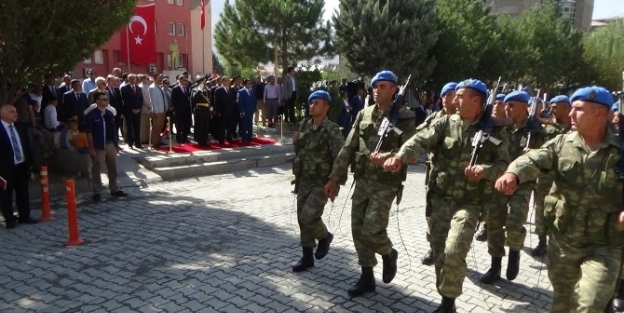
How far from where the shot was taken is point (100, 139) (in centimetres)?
928

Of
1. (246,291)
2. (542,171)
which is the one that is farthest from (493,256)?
(246,291)

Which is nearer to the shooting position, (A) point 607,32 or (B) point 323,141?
(B) point 323,141

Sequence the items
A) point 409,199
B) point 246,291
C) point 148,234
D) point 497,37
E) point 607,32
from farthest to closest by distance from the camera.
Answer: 1. point 607,32
2. point 497,37
3. point 409,199
4. point 148,234
5. point 246,291

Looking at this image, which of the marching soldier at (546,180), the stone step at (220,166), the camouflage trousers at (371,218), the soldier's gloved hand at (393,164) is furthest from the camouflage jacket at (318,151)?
the stone step at (220,166)

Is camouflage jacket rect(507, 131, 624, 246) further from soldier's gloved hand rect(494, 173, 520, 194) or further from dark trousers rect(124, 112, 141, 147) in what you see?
dark trousers rect(124, 112, 141, 147)

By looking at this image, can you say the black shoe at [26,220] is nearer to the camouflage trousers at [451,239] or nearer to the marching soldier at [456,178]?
the marching soldier at [456,178]

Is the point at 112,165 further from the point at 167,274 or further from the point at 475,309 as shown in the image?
the point at 475,309

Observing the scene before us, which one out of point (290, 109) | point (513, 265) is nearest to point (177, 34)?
point (290, 109)

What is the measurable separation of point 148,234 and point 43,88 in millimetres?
5828

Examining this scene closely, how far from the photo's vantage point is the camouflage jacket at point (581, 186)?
3574 mm

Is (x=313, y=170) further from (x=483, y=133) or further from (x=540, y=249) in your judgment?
(x=540, y=249)

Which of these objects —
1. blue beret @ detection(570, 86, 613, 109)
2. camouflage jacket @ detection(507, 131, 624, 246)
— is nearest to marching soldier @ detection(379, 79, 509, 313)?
camouflage jacket @ detection(507, 131, 624, 246)

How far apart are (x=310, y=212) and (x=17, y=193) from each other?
16.4 feet

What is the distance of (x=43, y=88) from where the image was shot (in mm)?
11289
